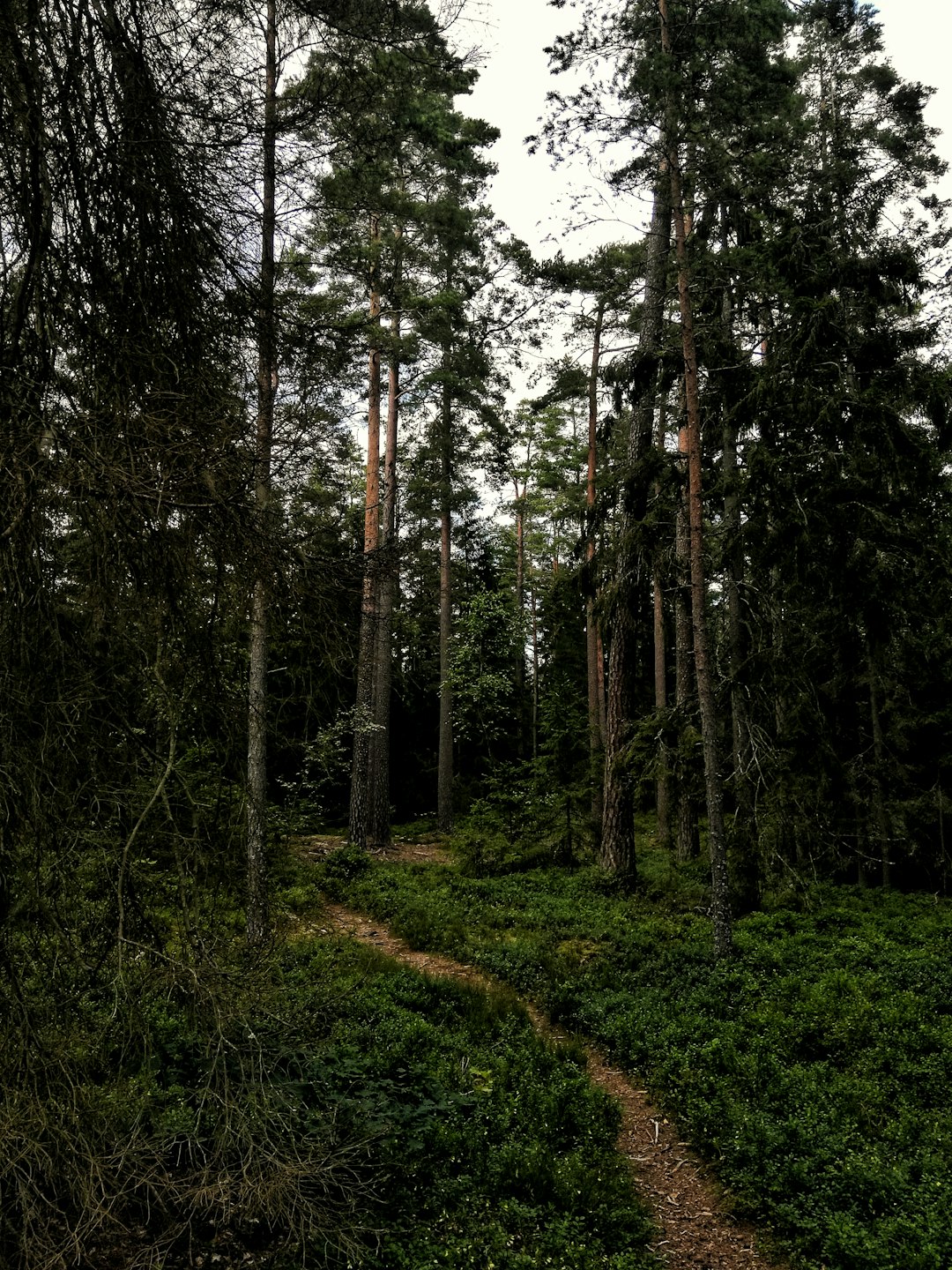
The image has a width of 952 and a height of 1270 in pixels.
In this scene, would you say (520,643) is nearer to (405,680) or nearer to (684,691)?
(684,691)

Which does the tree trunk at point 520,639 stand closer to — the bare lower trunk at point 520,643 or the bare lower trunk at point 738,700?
the bare lower trunk at point 520,643

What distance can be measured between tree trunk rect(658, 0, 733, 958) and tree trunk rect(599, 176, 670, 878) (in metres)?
0.56

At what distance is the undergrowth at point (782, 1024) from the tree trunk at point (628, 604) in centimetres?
Answer: 75

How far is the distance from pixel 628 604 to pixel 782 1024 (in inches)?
212

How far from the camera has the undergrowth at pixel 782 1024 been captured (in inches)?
183

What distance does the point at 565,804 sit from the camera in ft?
50.2

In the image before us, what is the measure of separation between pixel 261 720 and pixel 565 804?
489 inches

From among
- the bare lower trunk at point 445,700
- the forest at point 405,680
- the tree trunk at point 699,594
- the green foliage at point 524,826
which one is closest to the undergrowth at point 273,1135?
the forest at point 405,680

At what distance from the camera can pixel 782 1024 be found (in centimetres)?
685

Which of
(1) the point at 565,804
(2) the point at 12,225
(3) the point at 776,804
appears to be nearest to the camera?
(2) the point at 12,225

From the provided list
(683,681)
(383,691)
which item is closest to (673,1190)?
(683,681)

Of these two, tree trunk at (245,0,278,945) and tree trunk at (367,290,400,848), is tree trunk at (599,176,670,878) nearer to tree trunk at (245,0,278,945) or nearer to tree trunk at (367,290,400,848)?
tree trunk at (367,290,400,848)

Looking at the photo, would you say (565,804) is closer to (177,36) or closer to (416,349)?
(416,349)

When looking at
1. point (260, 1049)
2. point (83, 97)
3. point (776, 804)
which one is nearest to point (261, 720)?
point (260, 1049)
